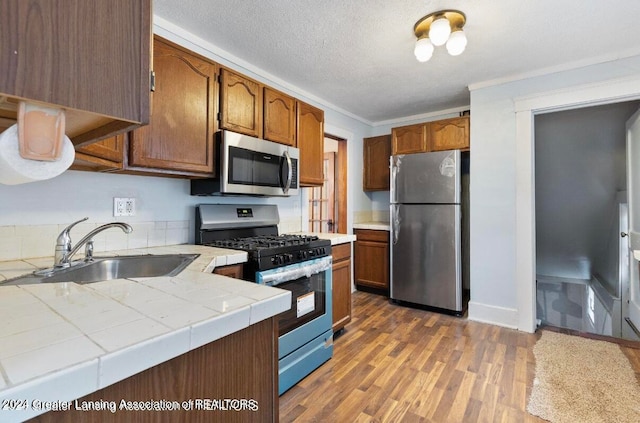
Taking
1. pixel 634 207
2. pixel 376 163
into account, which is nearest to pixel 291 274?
pixel 376 163

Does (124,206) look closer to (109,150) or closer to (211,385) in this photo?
(109,150)

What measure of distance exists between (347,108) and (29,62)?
346 centimetres

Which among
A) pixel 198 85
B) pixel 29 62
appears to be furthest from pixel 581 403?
pixel 198 85

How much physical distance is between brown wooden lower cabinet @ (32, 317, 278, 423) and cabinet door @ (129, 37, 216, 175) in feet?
4.17

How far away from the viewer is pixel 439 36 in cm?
181

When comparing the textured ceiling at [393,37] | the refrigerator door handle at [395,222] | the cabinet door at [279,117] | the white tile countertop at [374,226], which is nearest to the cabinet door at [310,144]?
the cabinet door at [279,117]

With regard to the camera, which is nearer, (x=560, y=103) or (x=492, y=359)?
(x=492, y=359)

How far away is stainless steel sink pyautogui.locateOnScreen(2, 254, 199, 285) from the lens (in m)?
1.34

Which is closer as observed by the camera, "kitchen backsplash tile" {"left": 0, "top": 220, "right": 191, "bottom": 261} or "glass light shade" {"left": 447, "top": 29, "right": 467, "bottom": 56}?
"kitchen backsplash tile" {"left": 0, "top": 220, "right": 191, "bottom": 261}

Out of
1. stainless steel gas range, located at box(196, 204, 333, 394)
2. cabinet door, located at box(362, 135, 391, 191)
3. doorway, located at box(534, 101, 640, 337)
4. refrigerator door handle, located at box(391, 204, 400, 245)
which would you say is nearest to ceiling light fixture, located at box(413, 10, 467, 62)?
stainless steel gas range, located at box(196, 204, 333, 394)

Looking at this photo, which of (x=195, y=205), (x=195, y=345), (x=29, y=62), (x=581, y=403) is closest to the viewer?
(x=29, y=62)

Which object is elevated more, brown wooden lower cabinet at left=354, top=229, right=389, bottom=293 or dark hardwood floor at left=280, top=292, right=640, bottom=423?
brown wooden lower cabinet at left=354, top=229, right=389, bottom=293

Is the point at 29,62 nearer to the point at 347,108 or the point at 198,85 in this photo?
the point at 198,85

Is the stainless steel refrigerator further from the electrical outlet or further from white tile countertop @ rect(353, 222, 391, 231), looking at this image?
the electrical outlet
